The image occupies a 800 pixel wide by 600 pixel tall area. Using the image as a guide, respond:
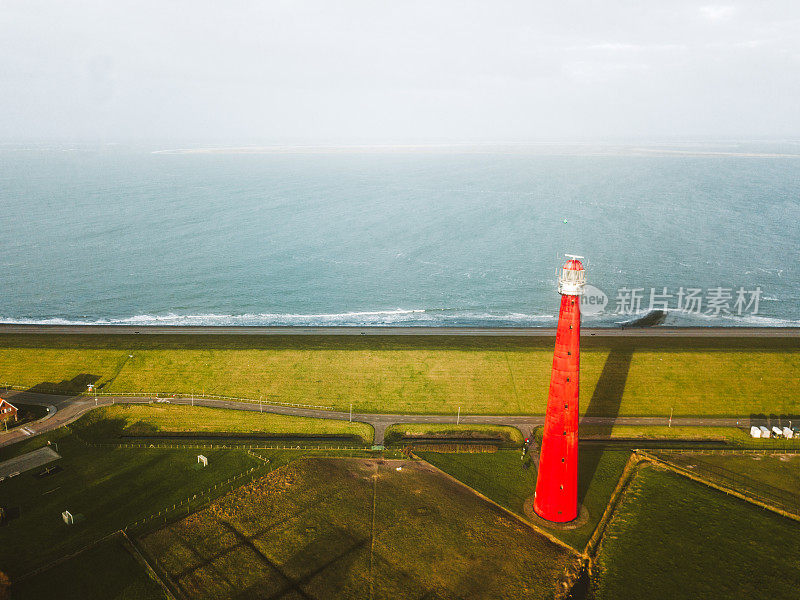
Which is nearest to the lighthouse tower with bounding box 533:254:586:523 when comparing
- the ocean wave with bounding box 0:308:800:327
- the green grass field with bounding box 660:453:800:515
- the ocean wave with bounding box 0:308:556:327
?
the green grass field with bounding box 660:453:800:515

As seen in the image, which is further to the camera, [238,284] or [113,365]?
[238,284]

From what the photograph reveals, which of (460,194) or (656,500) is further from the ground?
(460,194)

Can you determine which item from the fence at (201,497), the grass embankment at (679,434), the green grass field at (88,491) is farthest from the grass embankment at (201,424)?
the grass embankment at (679,434)

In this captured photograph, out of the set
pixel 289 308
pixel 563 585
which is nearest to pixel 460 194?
pixel 289 308

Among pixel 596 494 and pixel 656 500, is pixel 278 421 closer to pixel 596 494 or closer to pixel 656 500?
pixel 596 494

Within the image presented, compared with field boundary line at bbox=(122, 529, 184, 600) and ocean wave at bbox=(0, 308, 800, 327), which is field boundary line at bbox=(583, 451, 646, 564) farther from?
ocean wave at bbox=(0, 308, 800, 327)

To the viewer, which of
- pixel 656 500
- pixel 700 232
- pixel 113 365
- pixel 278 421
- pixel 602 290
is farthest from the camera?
pixel 700 232
